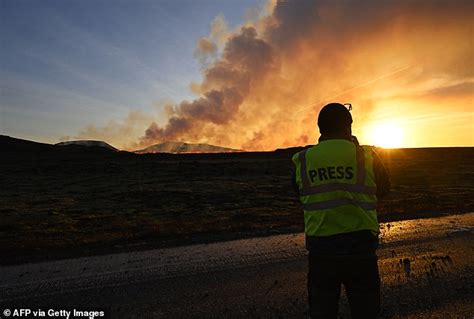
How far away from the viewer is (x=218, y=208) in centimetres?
1833

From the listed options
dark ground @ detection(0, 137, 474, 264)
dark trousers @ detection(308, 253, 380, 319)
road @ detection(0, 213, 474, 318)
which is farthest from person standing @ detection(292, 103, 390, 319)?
dark ground @ detection(0, 137, 474, 264)

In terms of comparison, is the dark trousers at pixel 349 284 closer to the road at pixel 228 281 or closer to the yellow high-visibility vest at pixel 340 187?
the yellow high-visibility vest at pixel 340 187

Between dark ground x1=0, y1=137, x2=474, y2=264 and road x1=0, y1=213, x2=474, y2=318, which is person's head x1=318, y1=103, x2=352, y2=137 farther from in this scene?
dark ground x1=0, y1=137, x2=474, y2=264

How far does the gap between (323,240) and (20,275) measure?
7020 mm

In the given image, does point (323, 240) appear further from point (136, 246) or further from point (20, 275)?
point (136, 246)

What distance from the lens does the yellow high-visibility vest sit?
298cm

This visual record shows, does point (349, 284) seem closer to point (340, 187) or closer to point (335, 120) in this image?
point (340, 187)

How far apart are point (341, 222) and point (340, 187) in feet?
0.96

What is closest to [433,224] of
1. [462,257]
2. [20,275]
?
[462,257]

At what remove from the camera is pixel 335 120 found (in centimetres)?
313

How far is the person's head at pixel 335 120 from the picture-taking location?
3127mm

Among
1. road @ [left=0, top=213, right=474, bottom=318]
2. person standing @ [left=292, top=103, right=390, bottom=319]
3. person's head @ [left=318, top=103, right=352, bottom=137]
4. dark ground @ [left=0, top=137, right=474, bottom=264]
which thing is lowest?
road @ [left=0, top=213, right=474, bottom=318]

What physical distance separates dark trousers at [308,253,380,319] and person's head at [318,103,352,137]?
107 centimetres

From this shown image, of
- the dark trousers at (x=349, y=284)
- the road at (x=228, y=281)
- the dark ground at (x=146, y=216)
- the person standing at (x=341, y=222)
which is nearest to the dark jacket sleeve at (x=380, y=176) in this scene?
the person standing at (x=341, y=222)
